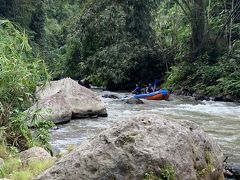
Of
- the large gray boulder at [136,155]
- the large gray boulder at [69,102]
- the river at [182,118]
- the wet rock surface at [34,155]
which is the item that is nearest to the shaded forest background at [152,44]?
the river at [182,118]

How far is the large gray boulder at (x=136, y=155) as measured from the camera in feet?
12.4

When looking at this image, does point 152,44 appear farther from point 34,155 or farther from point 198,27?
point 34,155

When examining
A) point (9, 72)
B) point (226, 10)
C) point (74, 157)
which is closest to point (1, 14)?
point (226, 10)

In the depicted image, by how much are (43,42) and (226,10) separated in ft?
43.5

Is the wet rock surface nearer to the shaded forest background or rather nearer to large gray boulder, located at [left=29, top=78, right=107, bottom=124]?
large gray boulder, located at [left=29, top=78, right=107, bottom=124]

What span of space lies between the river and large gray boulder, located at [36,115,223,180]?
178cm

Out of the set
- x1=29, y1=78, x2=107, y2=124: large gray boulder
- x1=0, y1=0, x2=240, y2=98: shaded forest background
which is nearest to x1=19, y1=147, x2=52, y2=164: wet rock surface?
x1=29, y1=78, x2=107, y2=124: large gray boulder

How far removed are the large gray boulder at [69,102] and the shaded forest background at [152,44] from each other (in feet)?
25.2

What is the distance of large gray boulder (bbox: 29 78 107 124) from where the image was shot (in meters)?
9.67

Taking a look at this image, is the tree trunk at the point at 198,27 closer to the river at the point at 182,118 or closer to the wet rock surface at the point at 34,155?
the river at the point at 182,118

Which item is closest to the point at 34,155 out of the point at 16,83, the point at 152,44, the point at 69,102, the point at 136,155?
the point at 16,83

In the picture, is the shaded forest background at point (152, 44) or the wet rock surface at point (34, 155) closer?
the wet rock surface at point (34, 155)

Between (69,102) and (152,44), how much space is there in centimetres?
1185

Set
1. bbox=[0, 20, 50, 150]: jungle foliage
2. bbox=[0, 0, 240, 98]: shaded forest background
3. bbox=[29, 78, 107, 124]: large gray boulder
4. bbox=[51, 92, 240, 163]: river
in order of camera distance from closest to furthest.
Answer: bbox=[0, 20, 50, 150]: jungle foliage, bbox=[51, 92, 240, 163]: river, bbox=[29, 78, 107, 124]: large gray boulder, bbox=[0, 0, 240, 98]: shaded forest background
